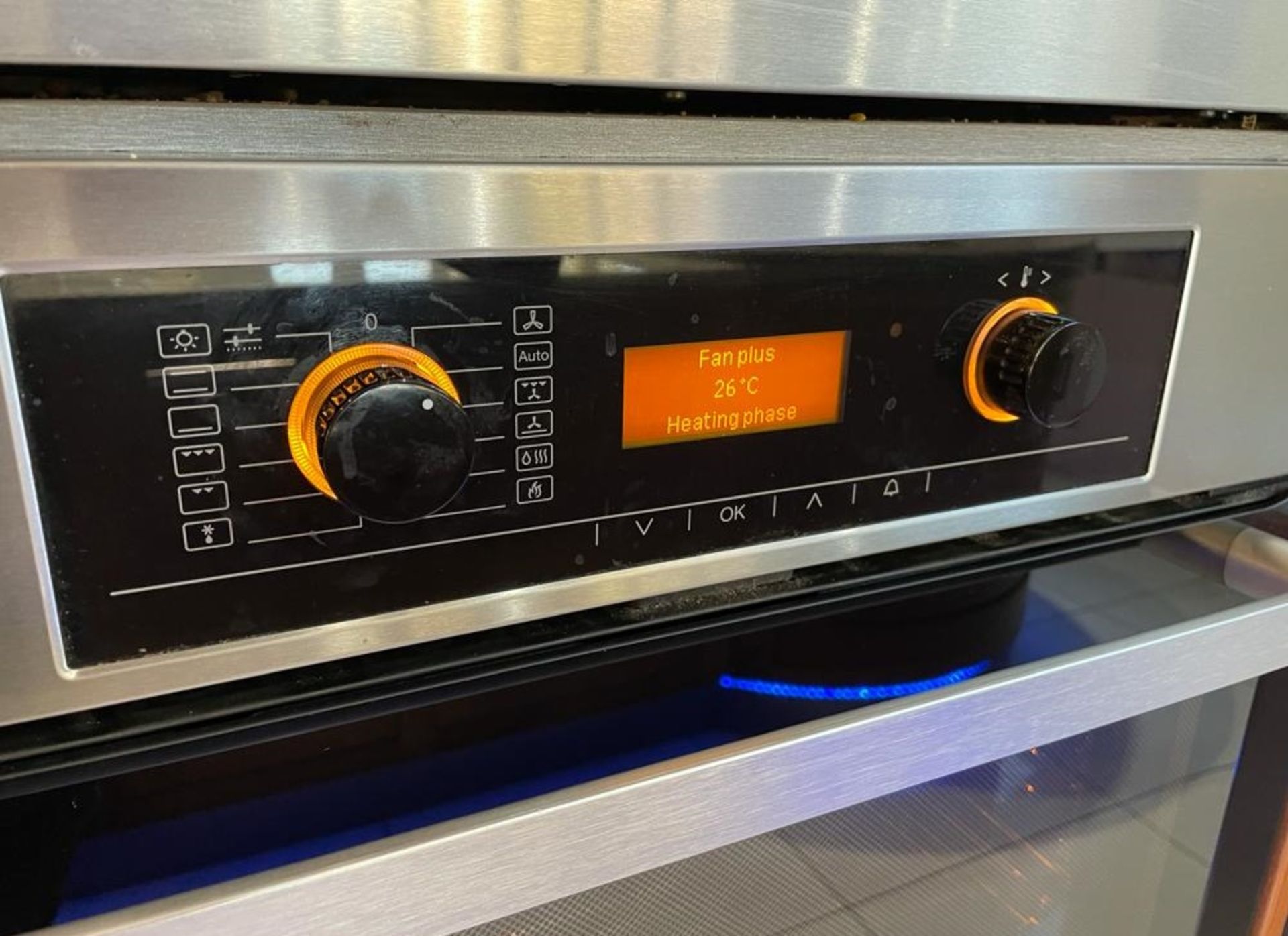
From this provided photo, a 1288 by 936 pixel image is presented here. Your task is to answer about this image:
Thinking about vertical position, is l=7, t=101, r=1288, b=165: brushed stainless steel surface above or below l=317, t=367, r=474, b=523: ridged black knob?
above

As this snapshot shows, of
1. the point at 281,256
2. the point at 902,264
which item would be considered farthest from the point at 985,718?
the point at 281,256

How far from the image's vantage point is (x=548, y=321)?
14.4 inches

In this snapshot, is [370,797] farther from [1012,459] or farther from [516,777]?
[1012,459]

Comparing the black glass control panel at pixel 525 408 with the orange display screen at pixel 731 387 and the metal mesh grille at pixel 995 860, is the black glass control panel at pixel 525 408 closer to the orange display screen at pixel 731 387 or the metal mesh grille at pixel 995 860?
the orange display screen at pixel 731 387

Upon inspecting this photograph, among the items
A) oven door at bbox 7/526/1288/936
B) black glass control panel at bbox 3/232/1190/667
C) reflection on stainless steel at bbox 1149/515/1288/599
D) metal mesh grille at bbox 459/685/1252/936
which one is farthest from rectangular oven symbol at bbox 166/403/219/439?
reflection on stainless steel at bbox 1149/515/1288/599

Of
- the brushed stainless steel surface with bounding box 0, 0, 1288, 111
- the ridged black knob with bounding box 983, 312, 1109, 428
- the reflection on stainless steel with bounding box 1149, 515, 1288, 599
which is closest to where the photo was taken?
the brushed stainless steel surface with bounding box 0, 0, 1288, 111

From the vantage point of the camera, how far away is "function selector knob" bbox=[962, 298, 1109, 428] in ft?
1.41

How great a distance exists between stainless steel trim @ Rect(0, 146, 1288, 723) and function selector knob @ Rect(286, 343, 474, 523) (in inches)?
1.5

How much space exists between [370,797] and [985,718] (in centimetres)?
27

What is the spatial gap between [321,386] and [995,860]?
17.1 inches

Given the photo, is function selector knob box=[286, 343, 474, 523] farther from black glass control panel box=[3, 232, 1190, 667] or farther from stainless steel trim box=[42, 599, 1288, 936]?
stainless steel trim box=[42, 599, 1288, 936]

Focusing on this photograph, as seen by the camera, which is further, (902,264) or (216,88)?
(902,264)

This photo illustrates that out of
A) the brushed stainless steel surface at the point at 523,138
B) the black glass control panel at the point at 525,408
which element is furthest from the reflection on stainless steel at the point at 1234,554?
the brushed stainless steel surface at the point at 523,138

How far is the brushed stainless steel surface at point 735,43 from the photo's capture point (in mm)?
291
